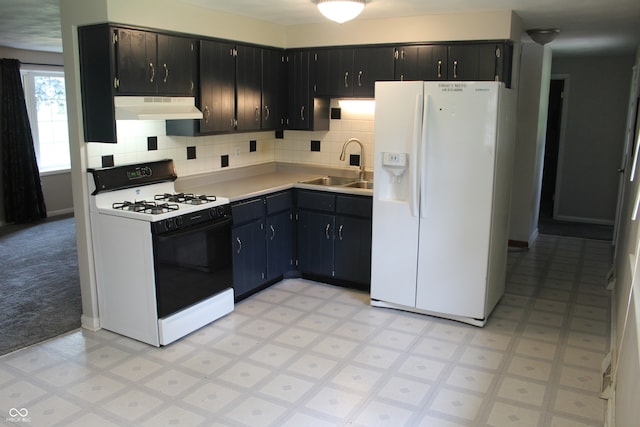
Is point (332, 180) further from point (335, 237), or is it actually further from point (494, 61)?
point (494, 61)

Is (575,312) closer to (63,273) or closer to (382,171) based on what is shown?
(382,171)

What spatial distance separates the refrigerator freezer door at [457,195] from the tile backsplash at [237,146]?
51.3 inches

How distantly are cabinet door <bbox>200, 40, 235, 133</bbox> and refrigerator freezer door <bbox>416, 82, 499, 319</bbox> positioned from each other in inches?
66.7

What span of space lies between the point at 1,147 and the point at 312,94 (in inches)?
176

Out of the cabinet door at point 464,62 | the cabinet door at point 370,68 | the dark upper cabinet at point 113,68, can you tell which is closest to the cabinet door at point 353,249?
the cabinet door at point 370,68

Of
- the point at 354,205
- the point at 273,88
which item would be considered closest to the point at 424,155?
the point at 354,205

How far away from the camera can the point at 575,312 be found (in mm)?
4281

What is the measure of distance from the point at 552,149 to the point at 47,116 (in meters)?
7.50

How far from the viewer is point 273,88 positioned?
5.05 metres

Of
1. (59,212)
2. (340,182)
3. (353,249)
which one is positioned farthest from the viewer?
(59,212)

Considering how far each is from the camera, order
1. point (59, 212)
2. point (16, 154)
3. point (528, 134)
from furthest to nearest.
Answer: point (59, 212)
point (16, 154)
point (528, 134)

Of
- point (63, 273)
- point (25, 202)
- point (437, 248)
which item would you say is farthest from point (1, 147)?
point (437, 248)

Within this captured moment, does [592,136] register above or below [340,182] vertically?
above

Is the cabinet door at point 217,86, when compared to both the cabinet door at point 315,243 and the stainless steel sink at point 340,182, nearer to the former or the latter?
the stainless steel sink at point 340,182
